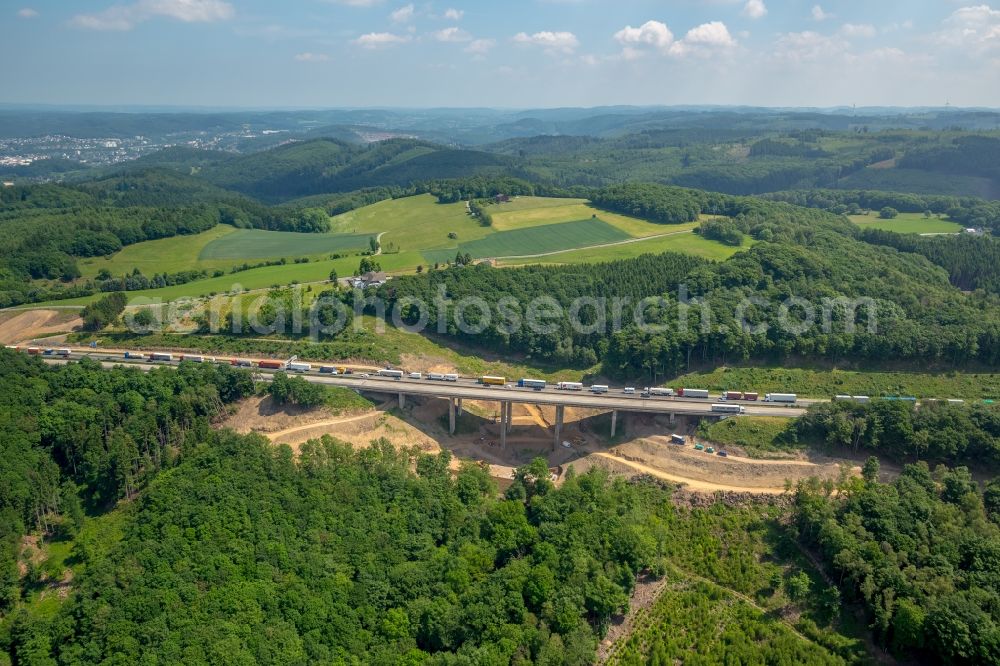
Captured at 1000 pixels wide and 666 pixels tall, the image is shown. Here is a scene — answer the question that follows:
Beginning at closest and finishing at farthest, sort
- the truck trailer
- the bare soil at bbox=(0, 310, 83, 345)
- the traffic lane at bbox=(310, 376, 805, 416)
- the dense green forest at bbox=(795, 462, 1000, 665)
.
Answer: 1. the dense green forest at bbox=(795, 462, 1000, 665)
2. the traffic lane at bbox=(310, 376, 805, 416)
3. the truck trailer
4. the bare soil at bbox=(0, 310, 83, 345)

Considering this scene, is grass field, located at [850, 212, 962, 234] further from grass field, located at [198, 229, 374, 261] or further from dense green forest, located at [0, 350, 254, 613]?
dense green forest, located at [0, 350, 254, 613]

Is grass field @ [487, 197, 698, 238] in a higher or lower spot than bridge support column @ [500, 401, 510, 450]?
higher

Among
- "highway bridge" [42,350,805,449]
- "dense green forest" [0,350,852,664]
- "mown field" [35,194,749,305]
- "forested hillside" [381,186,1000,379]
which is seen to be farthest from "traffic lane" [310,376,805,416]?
"mown field" [35,194,749,305]

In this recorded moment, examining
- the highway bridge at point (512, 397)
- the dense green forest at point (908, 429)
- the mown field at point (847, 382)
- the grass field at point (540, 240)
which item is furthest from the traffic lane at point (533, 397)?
the grass field at point (540, 240)

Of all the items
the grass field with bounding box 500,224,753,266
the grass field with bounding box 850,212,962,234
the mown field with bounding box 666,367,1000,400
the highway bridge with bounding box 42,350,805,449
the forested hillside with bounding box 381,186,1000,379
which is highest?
the grass field with bounding box 850,212,962,234

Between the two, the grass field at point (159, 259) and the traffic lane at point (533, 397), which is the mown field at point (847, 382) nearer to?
the traffic lane at point (533, 397)

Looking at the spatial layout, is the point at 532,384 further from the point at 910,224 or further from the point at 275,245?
the point at 910,224
